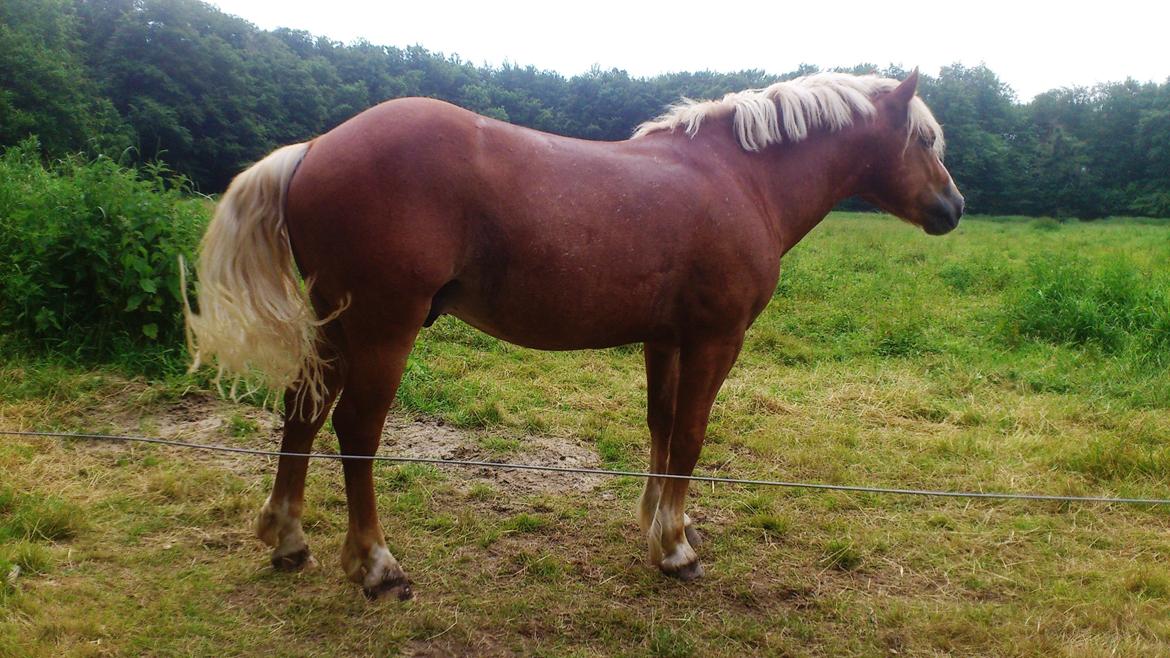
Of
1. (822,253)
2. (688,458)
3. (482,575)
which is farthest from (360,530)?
(822,253)

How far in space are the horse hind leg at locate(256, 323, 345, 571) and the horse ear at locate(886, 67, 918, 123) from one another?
106 inches

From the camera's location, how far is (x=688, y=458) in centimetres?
287

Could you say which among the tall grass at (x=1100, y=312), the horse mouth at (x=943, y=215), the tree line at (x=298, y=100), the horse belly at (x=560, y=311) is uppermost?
the tree line at (x=298, y=100)

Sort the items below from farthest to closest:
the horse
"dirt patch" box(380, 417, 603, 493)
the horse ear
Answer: "dirt patch" box(380, 417, 603, 493) < the horse ear < the horse

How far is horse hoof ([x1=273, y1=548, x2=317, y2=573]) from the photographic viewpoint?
2777mm

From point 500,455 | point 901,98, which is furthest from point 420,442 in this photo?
point 901,98

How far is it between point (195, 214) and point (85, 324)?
1.09 metres

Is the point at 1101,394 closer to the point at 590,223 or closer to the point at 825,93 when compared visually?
the point at 825,93

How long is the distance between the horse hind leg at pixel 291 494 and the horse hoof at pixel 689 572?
155 centimetres

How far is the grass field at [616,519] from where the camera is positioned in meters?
2.46

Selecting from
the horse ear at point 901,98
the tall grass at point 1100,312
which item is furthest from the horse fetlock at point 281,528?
the tall grass at point 1100,312

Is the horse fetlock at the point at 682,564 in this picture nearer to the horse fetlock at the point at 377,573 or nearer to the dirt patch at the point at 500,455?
the dirt patch at the point at 500,455

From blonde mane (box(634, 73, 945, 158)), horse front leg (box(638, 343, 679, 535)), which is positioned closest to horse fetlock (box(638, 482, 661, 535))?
horse front leg (box(638, 343, 679, 535))

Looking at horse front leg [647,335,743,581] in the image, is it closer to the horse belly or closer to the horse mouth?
the horse belly
